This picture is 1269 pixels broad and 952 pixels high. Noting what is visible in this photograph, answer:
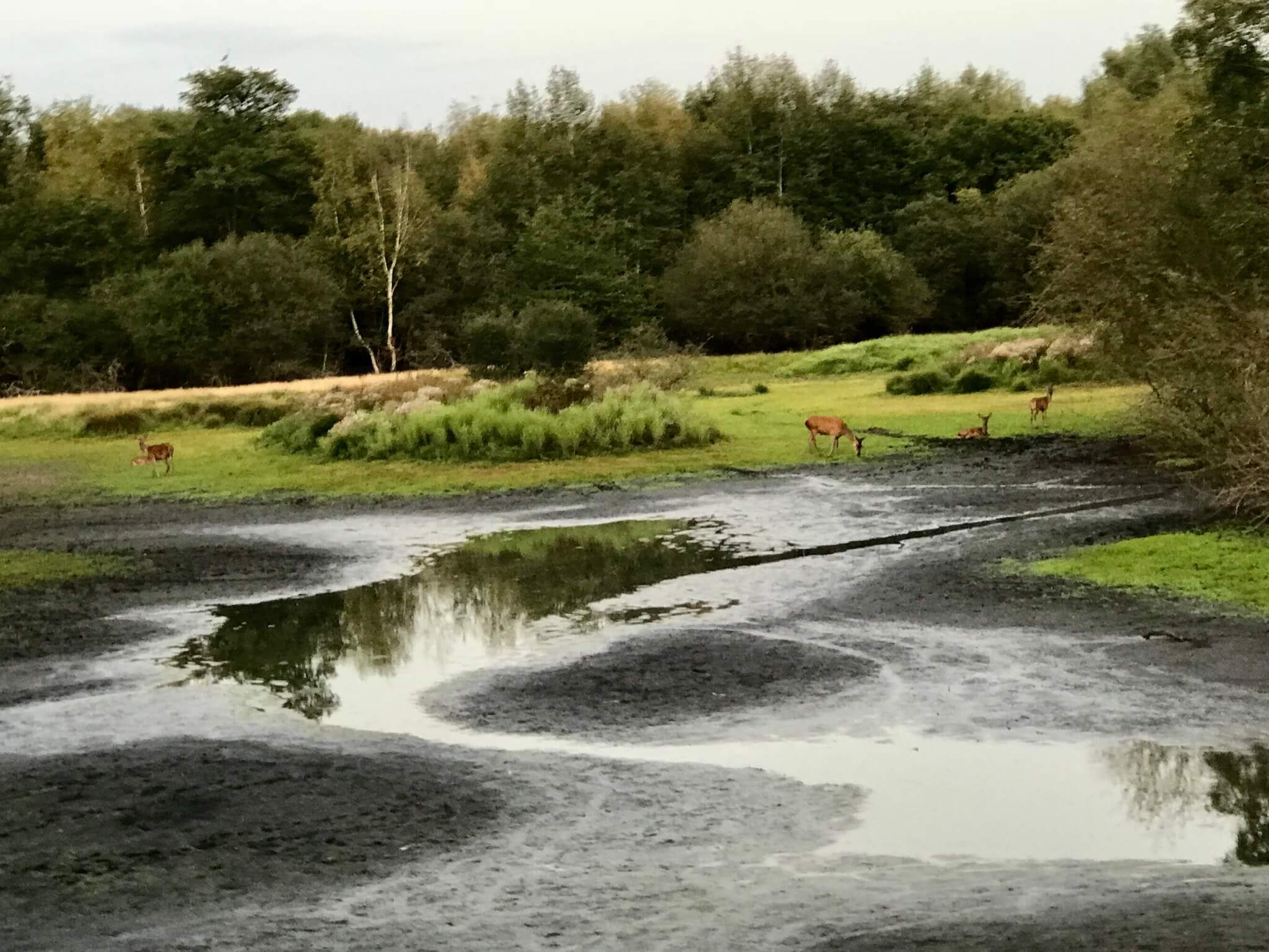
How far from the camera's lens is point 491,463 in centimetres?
2612

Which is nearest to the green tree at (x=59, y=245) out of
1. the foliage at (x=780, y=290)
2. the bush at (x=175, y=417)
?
the foliage at (x=780, y=290)

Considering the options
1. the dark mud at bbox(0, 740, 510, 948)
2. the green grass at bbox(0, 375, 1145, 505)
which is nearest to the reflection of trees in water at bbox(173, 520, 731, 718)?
the dark mud at bbox(0, 740, 510, 948)

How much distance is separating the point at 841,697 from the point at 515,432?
17940mm

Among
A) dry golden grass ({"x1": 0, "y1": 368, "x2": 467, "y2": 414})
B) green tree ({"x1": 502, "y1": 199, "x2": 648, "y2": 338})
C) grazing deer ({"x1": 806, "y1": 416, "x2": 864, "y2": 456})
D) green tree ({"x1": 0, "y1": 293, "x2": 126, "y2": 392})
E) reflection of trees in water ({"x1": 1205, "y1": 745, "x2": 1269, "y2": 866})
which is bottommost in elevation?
reflection of trees in water ({"x1": 1205, "y1": 745, "x2": 1269, "y2": 866})

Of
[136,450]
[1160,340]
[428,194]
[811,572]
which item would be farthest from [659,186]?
[811,572]

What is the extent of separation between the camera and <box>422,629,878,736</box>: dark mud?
9.35 metres

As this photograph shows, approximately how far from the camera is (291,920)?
6004mm

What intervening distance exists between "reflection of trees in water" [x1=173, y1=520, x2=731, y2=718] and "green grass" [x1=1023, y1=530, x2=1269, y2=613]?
3764mm

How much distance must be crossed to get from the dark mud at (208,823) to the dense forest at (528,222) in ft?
77.2

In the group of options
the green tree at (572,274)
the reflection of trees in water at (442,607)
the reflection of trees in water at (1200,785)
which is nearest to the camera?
the reflection of trees in water at (1200,785)

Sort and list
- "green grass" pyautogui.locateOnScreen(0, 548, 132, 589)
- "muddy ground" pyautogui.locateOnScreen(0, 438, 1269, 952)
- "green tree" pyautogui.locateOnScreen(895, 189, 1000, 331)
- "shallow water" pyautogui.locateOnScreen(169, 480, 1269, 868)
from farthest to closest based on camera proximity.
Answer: "green tree" pyautogui.locateOnScreen(895, 189, 1000, 331)
"green grass" pyautogui.locateOnScreen(0, 548, 132, 589)
"shallow water" pyautogui.locateOnScreen(169, 480, 1269, 868)
"muddy ground" pyautogui.locateOnScreen(0, 438, 1269, 952)

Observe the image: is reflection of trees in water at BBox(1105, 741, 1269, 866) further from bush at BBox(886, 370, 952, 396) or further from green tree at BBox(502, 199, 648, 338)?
green tree at BBox(502, 199, 648, 338)

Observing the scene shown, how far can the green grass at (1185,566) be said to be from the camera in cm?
1252

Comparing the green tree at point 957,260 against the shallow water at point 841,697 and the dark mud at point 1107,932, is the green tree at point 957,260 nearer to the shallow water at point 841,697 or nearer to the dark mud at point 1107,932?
the shallow water at point 841,697
